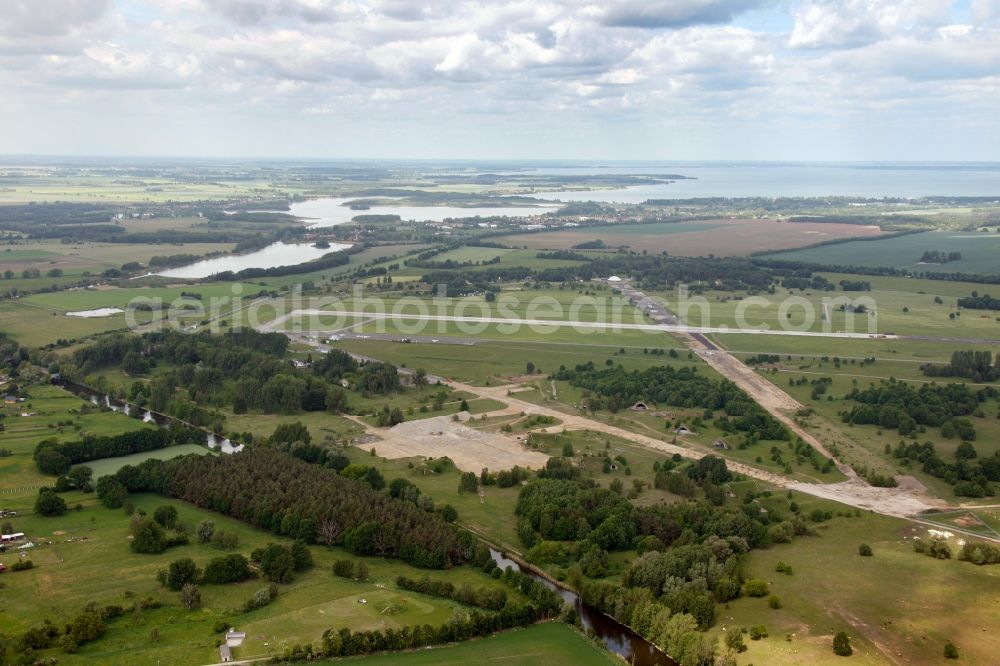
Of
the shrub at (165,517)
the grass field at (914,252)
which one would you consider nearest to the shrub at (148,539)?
the shrub at (165,517)

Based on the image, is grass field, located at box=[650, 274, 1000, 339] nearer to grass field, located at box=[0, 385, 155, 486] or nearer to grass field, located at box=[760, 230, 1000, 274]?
grass field, located at box=[760, 230, 1000, 274]

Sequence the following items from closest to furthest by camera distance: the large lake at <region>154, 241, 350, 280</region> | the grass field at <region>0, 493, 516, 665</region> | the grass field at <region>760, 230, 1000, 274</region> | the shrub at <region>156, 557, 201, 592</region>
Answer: the grass field at <region>0, 493, 516, 665</region> < the shrub at <region>156, 557, 201, 592</region> < the grass field at <region>760, 230, 1000, 274</region> < the large lake at <region>154, 241, 350, 280</region>

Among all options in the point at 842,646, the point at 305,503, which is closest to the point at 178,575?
the point at 305,503

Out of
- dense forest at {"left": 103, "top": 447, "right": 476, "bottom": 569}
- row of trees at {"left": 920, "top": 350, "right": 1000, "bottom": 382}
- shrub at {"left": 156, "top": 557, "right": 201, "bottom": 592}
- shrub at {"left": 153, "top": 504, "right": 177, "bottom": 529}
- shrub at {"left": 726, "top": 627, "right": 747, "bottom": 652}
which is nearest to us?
shrub at {"left": 726, "top": 627, "right": 747, "bottom": 652}

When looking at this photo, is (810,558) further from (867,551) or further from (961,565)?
(961,565)

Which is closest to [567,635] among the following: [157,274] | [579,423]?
[579,423]

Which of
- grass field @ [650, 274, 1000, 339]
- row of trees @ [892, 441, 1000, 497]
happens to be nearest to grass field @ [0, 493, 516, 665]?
row of trees @ [892, 441, 1000, 497]
